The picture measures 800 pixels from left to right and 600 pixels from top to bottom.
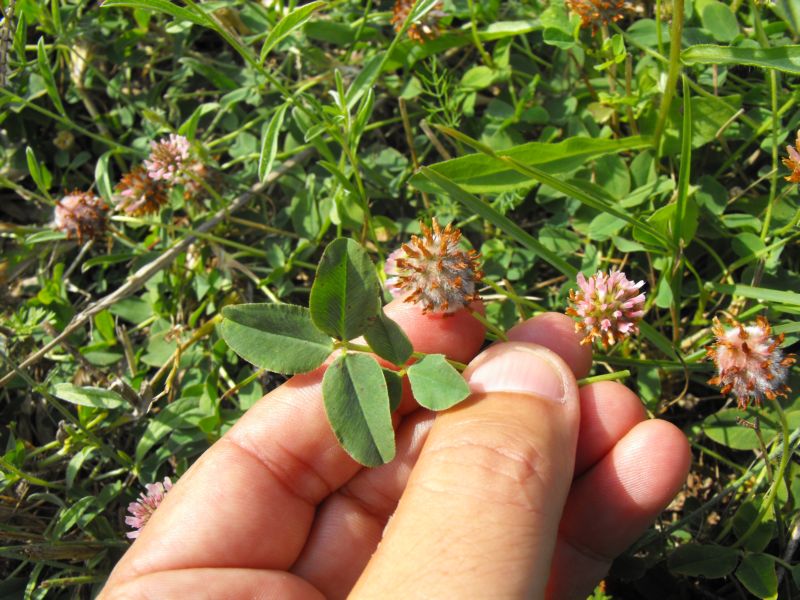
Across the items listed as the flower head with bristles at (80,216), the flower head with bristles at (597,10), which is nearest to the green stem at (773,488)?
the flower head with bristles at (597,10)

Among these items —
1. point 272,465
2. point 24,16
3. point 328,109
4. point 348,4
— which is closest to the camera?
point 272,465

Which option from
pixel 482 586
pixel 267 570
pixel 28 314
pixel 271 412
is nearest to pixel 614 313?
pixel 482 586

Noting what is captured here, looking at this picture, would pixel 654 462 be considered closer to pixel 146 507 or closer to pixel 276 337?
pixel 276 337

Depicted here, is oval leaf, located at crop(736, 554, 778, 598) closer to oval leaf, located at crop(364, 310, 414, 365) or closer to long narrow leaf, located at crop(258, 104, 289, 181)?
oval leaf, located at crop(364, 310, 414, 365)

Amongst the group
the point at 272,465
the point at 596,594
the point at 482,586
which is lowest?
the point at 596,594

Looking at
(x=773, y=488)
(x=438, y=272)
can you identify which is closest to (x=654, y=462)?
(x=773, y=488)

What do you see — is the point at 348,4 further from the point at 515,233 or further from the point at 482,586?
the point at 482,586
